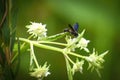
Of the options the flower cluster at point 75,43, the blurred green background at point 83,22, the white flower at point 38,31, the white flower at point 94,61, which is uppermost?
the blurred green background at point 83,22

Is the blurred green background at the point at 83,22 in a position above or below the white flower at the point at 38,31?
above

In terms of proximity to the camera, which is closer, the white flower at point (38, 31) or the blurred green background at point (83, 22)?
the white flower at point (38, 31)

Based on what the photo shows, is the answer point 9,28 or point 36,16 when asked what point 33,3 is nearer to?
point 36,16

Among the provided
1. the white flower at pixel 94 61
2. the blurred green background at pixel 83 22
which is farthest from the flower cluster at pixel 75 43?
the blurred green background at pixel 83 22

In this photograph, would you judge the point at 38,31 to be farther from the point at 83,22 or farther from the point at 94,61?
the point at 83,22

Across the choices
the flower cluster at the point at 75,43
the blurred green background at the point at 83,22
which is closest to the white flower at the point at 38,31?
the flower cluster at the point at 75,43

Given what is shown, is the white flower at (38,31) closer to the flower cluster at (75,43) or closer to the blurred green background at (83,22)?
the flower cluster at (75,43)

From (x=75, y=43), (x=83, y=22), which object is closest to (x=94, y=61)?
(x=75, y=43)

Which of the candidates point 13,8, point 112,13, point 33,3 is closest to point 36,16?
point 33,3

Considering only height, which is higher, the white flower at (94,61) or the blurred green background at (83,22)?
the blurred green background at (83,22)
